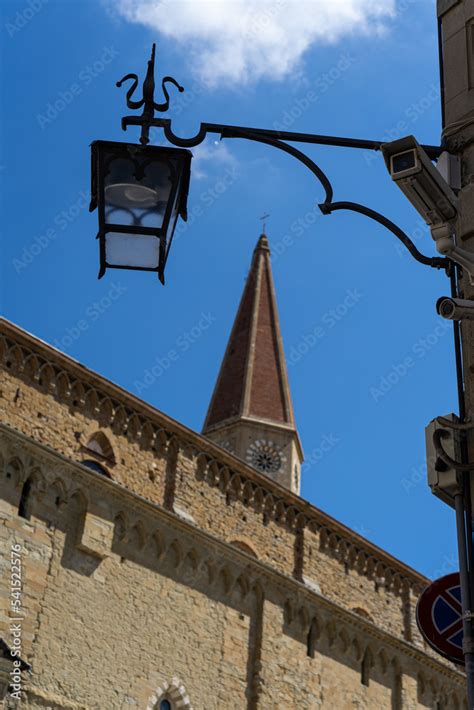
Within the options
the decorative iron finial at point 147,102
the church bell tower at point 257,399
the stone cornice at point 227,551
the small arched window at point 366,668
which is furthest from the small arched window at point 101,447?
the decorative iron finial at point 147,102

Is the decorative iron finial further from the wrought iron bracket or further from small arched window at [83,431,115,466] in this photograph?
small arched window at [83,431,115,466]

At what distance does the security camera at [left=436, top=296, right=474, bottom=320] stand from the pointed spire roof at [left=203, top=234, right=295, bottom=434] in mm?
29623

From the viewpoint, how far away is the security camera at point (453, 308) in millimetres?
4145

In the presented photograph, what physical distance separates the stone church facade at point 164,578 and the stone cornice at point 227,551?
0.10 feet

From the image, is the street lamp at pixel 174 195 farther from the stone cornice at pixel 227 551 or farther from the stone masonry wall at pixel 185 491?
the stone cornice at pixel 227 551

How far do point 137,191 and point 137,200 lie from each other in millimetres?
43

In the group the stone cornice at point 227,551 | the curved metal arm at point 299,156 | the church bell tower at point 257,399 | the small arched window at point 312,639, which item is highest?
the church bell tower at point 257,399

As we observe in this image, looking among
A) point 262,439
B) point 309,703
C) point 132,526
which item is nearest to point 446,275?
point 132,526

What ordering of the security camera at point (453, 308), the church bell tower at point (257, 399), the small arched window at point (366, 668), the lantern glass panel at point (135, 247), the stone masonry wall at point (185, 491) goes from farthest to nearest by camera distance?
1. the church bell tower at point (257, 399)
2. the small arched window at point (366, 668)
3. the stone masonry wall at point (185, 491)
4. the lantern glass panel at point (135, 247)
5. the security camera at point (453, 308)

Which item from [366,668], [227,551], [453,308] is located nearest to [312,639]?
[366,668]

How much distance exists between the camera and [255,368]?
36094mm

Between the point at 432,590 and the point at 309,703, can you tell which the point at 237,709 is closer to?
the point at 309,703

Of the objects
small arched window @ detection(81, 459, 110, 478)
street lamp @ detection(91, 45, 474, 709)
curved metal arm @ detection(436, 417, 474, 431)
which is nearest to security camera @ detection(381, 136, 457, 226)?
street lamp @ detection(91, 45, 474, 709)

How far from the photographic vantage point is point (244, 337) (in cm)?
3759
